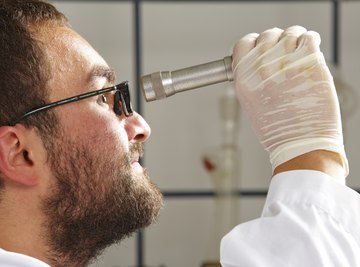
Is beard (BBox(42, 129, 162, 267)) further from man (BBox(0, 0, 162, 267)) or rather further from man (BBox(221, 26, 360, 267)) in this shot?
man (BBox(221, 26, 360, 267))

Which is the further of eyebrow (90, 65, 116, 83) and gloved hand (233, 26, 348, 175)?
eyebrow (90, 65, 116, 83)

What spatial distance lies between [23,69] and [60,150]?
148mm

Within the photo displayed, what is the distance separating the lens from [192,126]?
2.82 meters

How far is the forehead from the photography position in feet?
4.43

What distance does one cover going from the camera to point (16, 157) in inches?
53.1

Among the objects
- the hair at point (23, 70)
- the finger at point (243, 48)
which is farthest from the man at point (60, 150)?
the finger at point (243, 48)

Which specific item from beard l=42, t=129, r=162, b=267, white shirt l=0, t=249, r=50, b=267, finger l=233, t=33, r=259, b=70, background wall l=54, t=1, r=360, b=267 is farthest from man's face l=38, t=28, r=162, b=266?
background wall l=54, t=1, r=360, b=267

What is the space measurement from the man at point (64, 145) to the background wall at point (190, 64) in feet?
4.60

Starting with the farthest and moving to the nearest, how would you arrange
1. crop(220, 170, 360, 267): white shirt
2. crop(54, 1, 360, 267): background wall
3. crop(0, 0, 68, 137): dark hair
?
1. crop(54, 1, 360, 267): background wall
2. crop(0, 0, 68, 137): dark hair
3. crop(220, 170, 360, 267): white shirt

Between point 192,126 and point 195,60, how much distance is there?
23 centimetres

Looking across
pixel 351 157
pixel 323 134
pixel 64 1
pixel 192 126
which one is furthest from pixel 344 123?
pixel 323 134

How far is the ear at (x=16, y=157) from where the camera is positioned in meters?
1.34

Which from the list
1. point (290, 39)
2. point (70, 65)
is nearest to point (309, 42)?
point (290, 39)

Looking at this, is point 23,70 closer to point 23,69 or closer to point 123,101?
point 23,69
